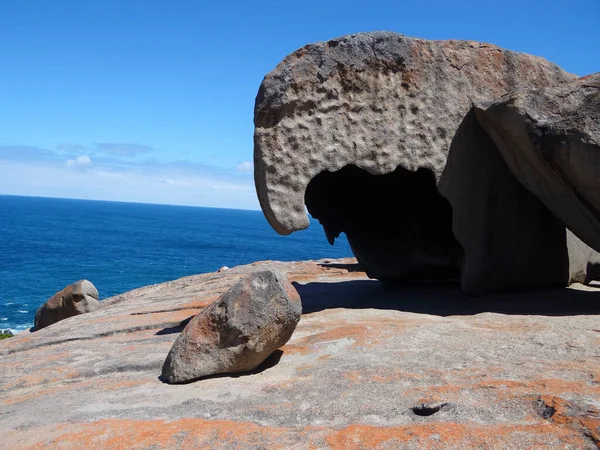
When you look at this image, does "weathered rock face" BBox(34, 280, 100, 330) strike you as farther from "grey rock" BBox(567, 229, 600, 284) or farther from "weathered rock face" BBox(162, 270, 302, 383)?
"grey rock" BBox(567, 229, 600, 284)

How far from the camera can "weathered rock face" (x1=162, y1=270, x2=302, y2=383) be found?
5230 mm

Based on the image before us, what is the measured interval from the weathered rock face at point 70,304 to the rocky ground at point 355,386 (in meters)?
5.22

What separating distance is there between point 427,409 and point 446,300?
422 cm

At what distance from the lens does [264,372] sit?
5.30 m

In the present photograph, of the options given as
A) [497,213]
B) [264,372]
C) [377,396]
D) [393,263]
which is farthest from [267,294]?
[393,263]

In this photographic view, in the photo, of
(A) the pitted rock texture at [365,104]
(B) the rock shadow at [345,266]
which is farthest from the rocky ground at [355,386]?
(B) the rock shadow at [345,266]

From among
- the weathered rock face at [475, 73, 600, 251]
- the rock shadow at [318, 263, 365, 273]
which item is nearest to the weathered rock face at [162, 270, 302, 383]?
the weathered rock face at [475, 73, 600, 251]

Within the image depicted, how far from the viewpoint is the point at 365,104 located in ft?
24.5

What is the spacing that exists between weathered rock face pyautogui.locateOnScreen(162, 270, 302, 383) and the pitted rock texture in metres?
1.83

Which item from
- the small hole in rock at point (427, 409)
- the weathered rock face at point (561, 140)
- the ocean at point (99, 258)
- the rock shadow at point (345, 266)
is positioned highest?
the weathered rock face at point (561, 140)

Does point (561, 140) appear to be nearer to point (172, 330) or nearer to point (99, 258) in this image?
point (172, 330)

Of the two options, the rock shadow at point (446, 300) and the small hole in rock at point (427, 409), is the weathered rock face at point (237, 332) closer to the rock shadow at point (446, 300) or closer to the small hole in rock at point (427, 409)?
the small hole in rock at point (427, 409)

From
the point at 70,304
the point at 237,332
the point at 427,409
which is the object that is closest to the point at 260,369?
the point at 237,332

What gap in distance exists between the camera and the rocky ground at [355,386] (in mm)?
3697
